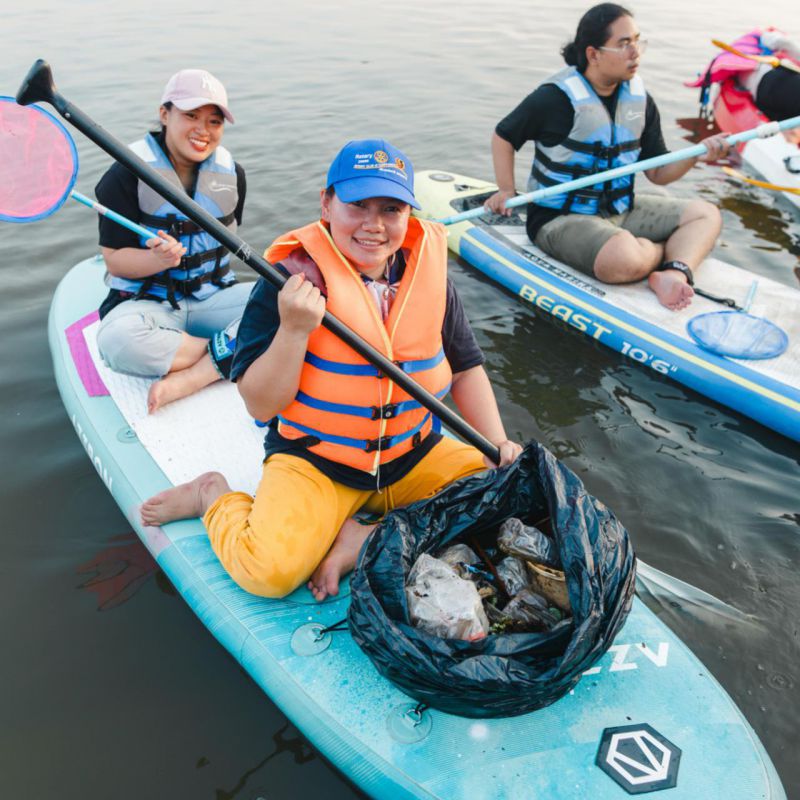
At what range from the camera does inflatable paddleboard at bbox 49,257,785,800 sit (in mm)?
A: 1940

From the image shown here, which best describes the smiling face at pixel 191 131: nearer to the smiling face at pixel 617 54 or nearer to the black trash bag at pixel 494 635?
the black trash bag at pixel 494 635

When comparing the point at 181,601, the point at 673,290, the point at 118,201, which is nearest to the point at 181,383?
the point at 118,201

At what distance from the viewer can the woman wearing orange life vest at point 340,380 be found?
2227mm

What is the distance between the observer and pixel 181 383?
3.41 m

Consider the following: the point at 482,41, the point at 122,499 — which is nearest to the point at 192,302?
the point at 122,499

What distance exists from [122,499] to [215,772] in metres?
1.16

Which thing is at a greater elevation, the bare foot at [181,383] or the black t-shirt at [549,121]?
the black t-shirt at [549,121]

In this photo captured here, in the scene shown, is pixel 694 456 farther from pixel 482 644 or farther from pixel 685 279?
pixel 482 644

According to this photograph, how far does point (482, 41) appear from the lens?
12.1 m

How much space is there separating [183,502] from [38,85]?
4.96ft

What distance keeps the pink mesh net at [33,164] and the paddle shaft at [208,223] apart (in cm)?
67

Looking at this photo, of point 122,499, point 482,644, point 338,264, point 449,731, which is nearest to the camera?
point 482,644

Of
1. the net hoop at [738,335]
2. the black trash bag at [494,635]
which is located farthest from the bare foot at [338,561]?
the net hoop at [738,335]

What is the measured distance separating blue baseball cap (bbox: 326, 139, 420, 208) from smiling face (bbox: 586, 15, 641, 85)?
2675 millimetres
